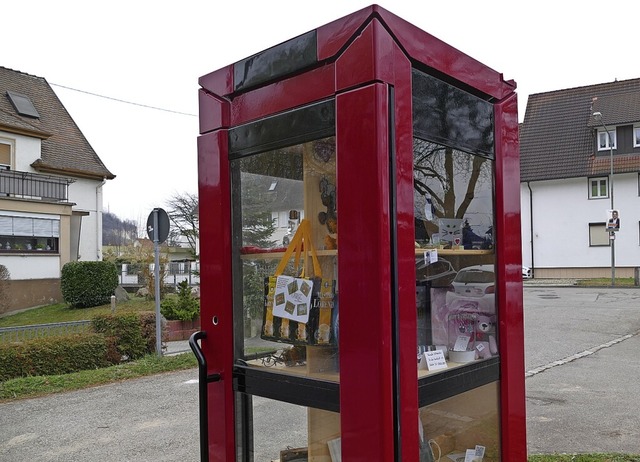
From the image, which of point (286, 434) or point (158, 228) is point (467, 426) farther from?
point (158, 228)

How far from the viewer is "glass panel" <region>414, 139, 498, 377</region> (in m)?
2.53

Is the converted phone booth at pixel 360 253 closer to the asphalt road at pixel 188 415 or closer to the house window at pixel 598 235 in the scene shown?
the asphalt road at pixel 188 415

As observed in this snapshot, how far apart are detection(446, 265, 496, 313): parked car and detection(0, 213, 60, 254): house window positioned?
1979 centimetres

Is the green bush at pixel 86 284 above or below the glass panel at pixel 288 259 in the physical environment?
below

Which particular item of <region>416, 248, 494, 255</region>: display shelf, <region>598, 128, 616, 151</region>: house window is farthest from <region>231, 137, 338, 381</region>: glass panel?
<region>598, 128, 616, 151</region>: house window

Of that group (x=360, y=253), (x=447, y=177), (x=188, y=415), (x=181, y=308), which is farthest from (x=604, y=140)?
(x=360, y=253)

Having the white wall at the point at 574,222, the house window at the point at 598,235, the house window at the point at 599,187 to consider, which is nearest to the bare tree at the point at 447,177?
the white wall at the point at 574,222

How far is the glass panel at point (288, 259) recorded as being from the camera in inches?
94.0

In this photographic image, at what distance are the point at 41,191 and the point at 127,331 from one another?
13.3 m

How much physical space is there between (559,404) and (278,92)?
5309 mm

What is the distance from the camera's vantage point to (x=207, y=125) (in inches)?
108

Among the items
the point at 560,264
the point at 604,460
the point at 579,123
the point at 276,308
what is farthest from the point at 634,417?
the point at 579,123

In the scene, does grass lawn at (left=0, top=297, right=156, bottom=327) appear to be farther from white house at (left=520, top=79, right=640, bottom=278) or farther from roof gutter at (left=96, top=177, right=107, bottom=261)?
white house at (left=520, top=79, right=640, bottom=278)

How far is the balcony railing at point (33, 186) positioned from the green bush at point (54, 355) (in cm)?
1286
